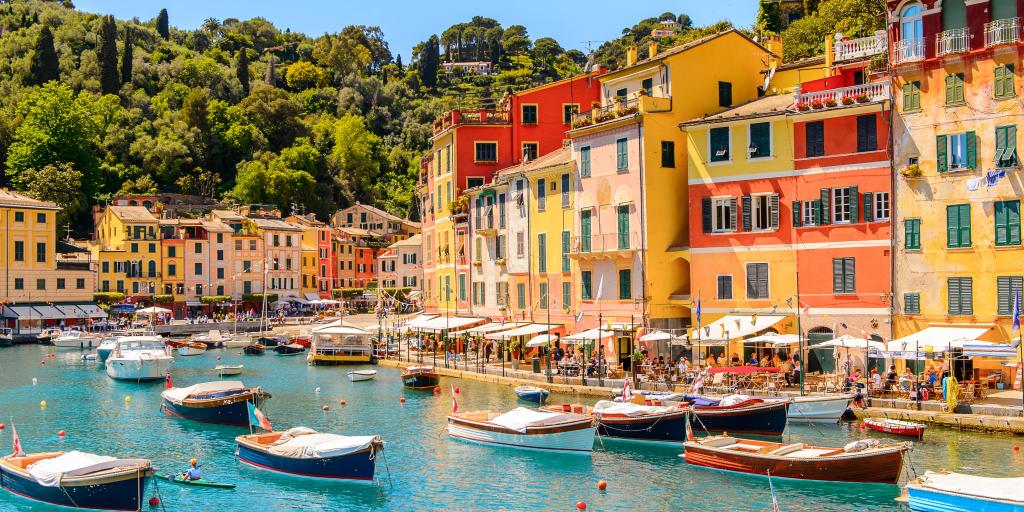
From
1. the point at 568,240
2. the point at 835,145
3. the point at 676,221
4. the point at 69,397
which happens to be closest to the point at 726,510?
the point at 835,145

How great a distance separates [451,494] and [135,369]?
3928 centimetres

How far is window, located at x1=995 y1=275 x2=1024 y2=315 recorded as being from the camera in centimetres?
4125

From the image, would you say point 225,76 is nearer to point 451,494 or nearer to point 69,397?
point 69,397

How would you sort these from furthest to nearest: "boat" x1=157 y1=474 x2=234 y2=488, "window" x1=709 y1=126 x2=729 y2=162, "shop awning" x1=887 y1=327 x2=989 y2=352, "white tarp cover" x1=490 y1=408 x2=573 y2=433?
"window" x1=709 y1=126 x2=729 y2=162 < "shop awning" x1=887 y1=327 x2=989 y2=352 < "white tarp cover" x1=490 y1=408 x2=573 y2=433 < "boat" x1=157 y1=474 x2=234 y2=488

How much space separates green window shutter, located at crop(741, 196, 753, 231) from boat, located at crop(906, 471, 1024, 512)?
2364 centimetres

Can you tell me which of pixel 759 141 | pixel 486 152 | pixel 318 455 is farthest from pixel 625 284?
pixel 318 455

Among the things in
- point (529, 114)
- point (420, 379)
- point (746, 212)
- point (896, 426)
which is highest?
point (529, 114)

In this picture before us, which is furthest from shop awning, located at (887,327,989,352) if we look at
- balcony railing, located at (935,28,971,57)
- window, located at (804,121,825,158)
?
balcony railing, located at (935,28,971,57)

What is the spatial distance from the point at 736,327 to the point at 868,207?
7909 mm

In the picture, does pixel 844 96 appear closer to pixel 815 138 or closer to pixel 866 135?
pixel 866 135

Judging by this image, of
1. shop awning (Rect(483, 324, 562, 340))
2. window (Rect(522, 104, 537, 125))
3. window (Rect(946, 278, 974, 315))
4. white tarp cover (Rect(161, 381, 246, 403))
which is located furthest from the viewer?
window (Rect(522, 104, 537, 125))

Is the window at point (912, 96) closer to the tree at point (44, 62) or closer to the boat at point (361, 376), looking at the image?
the boat at point (361, 376)

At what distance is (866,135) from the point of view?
4625cm

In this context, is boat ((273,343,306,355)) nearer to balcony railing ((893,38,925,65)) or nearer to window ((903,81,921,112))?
window ((903,81,921,112))
